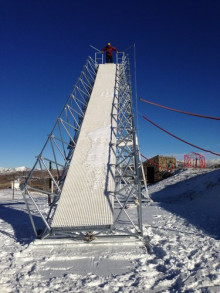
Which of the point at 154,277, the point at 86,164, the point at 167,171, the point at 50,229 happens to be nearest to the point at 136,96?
the point at 86,164

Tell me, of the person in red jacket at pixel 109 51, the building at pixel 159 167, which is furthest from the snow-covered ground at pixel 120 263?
the building at pixel 159 167

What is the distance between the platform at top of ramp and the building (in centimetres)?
1688

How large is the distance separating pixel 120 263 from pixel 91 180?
2673 mm

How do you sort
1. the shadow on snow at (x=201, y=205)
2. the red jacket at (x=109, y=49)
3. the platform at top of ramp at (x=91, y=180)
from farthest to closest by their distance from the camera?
the red jacket at (x=109, y=49), the shadow on snow at (x=201, y=205), the platform at top of ramp at (x=91, y=180)

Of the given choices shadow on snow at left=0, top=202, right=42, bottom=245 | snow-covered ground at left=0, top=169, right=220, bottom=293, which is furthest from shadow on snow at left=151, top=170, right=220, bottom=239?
shadow on snow at left=0, top=202, right=42, bottom=245

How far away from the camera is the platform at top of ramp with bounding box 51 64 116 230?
20.2 ft

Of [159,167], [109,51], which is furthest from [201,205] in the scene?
[159,167]

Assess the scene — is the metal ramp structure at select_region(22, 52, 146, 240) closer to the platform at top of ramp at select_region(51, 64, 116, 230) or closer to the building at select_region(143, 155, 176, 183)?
the platform at top of ramp at select_region(51, 64, 116, 230)

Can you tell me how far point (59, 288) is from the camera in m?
4.14

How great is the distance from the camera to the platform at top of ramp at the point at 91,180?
20.2 feet

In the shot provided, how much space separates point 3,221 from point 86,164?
4.99 meters

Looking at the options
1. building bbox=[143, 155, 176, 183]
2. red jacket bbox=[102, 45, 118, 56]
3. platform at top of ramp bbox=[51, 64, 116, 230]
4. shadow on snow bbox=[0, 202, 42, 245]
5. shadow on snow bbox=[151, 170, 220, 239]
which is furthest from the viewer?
building bbox=[143, 155, 176, 183]

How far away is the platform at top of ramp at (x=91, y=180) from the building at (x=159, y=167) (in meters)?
16.9

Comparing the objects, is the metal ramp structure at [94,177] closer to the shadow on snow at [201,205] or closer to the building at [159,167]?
the shadow on snow at [201,205]
